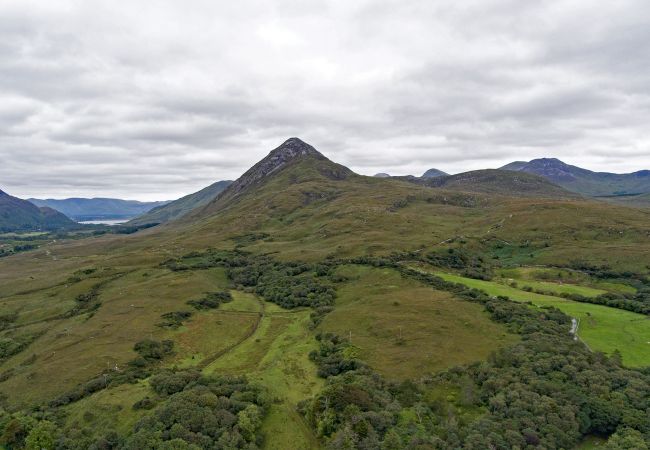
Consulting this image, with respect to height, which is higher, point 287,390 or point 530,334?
point 530,334

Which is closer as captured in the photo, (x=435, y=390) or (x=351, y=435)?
(x=351, y=435)

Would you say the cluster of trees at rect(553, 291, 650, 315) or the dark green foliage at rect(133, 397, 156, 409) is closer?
the dark green foliage at rect(133, 397, 156, 409)

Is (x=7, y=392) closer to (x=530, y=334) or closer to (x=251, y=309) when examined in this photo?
(x=251, y=309)

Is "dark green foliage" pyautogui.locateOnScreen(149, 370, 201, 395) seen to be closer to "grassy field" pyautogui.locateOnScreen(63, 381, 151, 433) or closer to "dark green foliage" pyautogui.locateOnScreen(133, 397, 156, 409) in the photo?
"grassy field" pyautogui.locateOnScreen(63, 381, 151, 433)

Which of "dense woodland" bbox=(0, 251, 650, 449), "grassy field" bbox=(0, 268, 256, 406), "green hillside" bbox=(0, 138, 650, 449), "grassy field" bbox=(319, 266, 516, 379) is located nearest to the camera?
"dense woodland" bbox=(0, 251, 650, 449)

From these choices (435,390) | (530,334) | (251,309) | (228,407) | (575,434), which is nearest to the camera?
(575,434)

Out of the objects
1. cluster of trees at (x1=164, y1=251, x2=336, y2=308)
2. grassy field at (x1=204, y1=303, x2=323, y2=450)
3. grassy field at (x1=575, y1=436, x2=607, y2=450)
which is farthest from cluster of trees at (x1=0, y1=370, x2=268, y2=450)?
cluster of trees at (x1=164, y1=251, x2=336, y2=308)

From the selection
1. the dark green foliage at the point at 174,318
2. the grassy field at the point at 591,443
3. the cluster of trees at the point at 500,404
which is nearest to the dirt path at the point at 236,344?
the dark green foliage at the point at 174,318

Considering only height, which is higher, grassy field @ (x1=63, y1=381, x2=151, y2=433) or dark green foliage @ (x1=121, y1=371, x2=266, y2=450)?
dark green foliage @ (x1=121, y1=371, x2=266, y2=450)

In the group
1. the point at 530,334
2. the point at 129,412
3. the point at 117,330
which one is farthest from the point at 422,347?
the point at 117,330
